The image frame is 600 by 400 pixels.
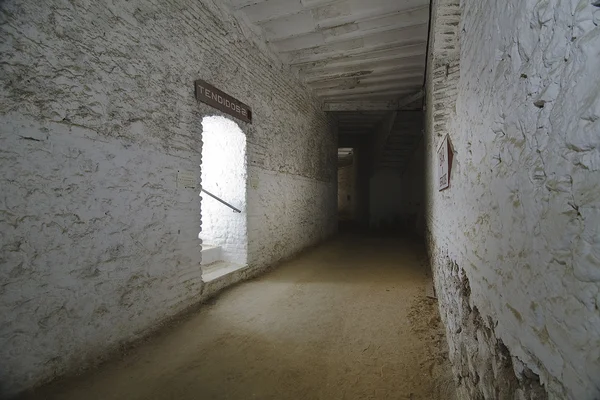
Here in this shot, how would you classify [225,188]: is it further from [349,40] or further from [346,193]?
[346,193]

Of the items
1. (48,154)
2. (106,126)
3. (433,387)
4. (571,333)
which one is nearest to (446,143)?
(433,387)

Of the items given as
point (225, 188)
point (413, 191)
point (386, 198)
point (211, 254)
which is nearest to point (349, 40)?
point (225, 188)

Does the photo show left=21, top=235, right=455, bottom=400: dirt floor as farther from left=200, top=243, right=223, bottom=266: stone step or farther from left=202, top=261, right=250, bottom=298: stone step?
left=200, top=243, right=223, bottom=266: stone step

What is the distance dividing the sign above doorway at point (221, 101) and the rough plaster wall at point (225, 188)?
0.98ft

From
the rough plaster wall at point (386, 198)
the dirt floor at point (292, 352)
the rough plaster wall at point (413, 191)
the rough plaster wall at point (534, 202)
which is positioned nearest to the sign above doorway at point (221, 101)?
the dirt floor at point (292, 352)

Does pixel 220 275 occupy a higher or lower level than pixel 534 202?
lower

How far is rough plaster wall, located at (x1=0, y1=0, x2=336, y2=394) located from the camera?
1.85 m

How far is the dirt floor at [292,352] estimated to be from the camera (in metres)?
2.03

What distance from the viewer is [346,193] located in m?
15.4

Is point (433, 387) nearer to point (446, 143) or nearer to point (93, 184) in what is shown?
point (446, 143)

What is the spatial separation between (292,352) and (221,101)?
3150 millimetres

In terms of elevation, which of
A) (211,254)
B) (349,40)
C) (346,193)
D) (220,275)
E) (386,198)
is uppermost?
(349,40)

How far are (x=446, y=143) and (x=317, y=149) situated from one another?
5.08 metres

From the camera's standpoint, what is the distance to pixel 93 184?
7.46ft
